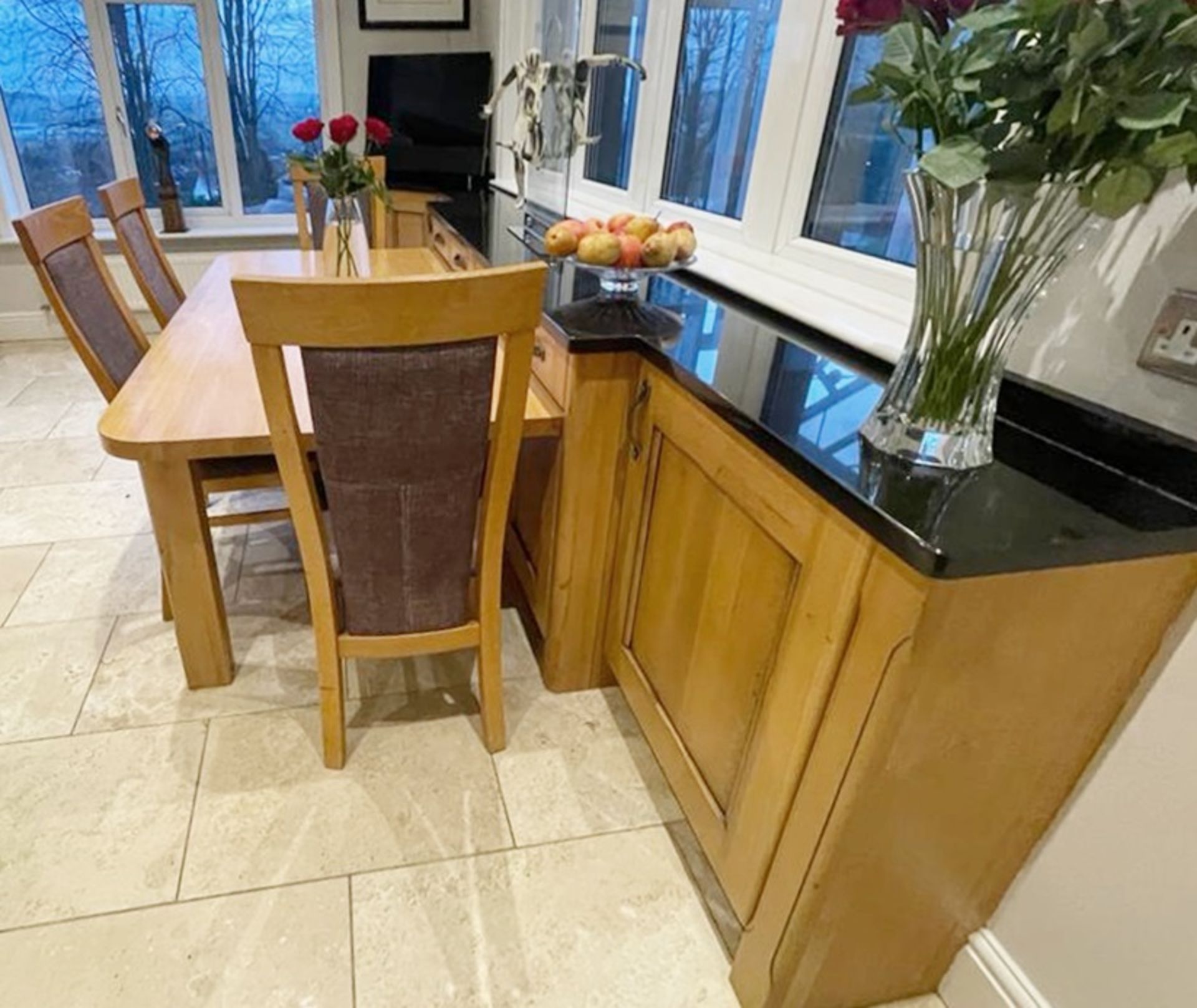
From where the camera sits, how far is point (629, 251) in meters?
1.46

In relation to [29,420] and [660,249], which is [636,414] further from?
[29,420]

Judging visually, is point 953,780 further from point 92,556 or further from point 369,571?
point 92,556

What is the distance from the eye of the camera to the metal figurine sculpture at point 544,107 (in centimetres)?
225

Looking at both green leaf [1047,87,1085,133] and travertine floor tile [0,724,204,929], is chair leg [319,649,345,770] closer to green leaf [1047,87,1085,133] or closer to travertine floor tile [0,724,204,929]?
travertine floor tile [0,724,204,929]

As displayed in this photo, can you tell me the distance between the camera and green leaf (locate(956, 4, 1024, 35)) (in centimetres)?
69

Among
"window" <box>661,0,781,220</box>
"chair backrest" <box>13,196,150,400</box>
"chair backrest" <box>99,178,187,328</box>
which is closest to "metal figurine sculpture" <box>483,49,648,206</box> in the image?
"window" <box>661,0,781,220</box>

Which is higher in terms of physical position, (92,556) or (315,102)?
(315,102)

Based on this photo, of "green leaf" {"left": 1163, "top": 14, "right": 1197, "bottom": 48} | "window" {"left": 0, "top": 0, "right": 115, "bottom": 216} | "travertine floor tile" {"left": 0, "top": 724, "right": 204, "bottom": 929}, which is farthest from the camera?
"window" {"left": 0, "top": 0, "right": 115, "bottom": 216}

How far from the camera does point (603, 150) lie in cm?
285

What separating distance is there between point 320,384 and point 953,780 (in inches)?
40.3

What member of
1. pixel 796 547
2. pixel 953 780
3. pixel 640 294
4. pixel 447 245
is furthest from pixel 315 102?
pixel 953 780

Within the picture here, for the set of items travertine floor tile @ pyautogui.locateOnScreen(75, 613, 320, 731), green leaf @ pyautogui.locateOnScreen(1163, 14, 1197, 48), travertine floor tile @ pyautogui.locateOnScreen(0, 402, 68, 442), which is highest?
green leaf @ pyautogui.locateOnScreen(1163, 14, 1197, 48)

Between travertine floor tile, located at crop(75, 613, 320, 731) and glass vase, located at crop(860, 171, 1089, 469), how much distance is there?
56.1 inches

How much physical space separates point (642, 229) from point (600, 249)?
107 mm
